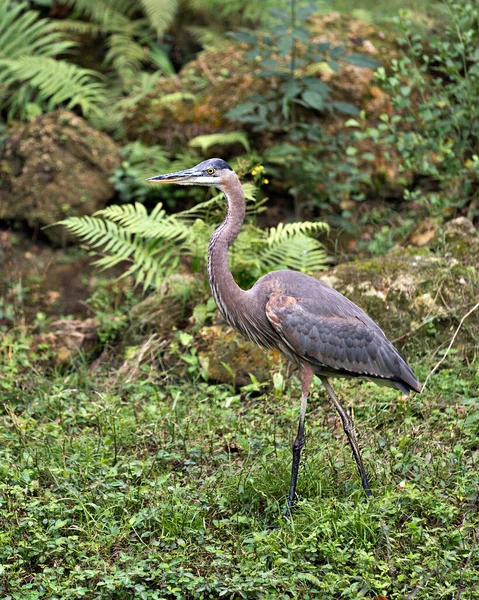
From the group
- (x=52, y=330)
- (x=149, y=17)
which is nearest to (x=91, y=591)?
(x=52, y=330)

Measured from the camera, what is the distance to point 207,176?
17.5 ft

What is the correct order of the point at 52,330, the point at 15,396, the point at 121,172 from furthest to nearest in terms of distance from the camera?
the point at 121,172, the point at 52,330, the point at 15,396

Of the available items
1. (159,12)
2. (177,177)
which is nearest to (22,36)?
(159,12)

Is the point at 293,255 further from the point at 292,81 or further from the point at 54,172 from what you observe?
the point at 54,172

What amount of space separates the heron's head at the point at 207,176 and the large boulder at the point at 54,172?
3.77 m

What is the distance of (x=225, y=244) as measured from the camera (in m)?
5.33

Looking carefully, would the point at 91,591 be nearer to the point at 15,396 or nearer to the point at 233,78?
the point at 15,396

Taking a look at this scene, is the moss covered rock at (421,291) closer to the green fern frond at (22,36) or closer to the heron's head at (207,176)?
the heron's head at (207,176)

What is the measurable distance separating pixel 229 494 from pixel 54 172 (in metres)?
5.16

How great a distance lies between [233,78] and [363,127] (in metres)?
1.71

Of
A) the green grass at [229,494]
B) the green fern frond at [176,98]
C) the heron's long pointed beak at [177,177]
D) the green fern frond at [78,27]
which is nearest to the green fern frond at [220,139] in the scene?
the green fern frond at [176,98]

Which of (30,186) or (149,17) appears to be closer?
(30,186)

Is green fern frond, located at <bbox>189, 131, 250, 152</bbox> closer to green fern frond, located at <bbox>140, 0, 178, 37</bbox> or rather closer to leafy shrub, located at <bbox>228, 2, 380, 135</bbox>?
leafy shrub, located at <bbox>228, 2, 380, 135</bbox>

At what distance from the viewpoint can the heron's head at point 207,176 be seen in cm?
531
